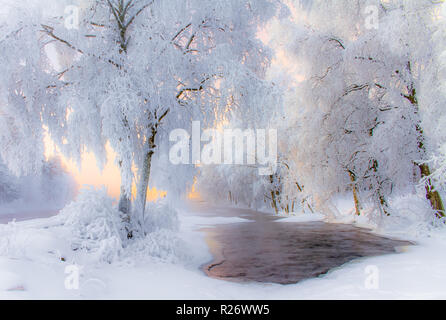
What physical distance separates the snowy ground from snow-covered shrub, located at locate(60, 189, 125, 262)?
0.21 metres

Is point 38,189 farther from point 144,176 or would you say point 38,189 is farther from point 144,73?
point 144,73

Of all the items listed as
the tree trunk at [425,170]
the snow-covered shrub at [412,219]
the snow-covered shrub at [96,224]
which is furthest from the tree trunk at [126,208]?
the tree trunk at [425,170]

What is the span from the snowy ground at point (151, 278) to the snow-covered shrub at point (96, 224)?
0.69 ft

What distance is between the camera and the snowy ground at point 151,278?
3434mm

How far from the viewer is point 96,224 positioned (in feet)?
20.2

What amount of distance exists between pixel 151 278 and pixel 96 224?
2.09m

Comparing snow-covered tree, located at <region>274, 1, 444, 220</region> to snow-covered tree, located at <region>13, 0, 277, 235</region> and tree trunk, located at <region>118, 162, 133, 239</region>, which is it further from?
tree trunk, located at <region>118, 162, 133, 239</region>

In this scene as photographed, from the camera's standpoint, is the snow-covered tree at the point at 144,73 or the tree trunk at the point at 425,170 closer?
the snow-covered tree at the point at 144,73

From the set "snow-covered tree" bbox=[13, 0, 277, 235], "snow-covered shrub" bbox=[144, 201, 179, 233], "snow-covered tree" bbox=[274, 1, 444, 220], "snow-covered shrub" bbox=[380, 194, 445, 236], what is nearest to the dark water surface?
"snow-covered shrub" bbox=[380, 194, 445, 236]

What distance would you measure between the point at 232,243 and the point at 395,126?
6.25 m

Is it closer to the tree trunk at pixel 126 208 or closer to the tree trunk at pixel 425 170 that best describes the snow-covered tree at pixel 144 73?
the tree trunk at pixel 126 208

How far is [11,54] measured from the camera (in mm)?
5664

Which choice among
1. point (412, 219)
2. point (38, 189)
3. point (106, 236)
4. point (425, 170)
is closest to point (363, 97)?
point (425, 170)

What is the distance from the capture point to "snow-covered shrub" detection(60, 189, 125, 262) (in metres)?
Answer: 5.62
